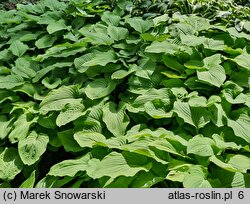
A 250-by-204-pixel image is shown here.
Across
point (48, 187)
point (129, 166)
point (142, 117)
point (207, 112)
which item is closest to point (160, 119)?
point (142, 117)

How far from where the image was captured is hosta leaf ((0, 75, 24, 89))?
262 centimetres

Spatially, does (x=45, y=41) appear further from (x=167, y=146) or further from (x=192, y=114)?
(x=167, y=146)

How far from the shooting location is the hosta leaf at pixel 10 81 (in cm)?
262

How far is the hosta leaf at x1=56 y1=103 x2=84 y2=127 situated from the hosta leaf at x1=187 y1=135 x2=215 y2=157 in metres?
0.73

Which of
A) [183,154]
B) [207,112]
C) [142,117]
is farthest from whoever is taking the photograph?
[142,117]

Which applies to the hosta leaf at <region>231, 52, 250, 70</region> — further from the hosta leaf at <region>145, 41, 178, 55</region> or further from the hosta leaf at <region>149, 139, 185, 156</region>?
the hosta leaf at <region>149, 139, 185, 156</region>

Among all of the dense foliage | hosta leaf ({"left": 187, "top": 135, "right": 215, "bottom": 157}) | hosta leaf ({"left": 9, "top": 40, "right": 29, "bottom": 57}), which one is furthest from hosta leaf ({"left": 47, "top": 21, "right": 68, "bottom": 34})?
hosta leaf ({"left": 187, "top": 135, "right": 215, "bottom": 157})

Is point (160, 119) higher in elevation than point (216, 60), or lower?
lower

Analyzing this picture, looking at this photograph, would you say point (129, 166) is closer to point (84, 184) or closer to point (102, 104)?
point (84, 184)

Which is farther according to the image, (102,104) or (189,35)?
(189,35)

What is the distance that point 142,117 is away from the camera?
2.35 m

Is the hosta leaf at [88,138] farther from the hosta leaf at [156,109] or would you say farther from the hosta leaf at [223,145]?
the hosta leaf at [223,145]
